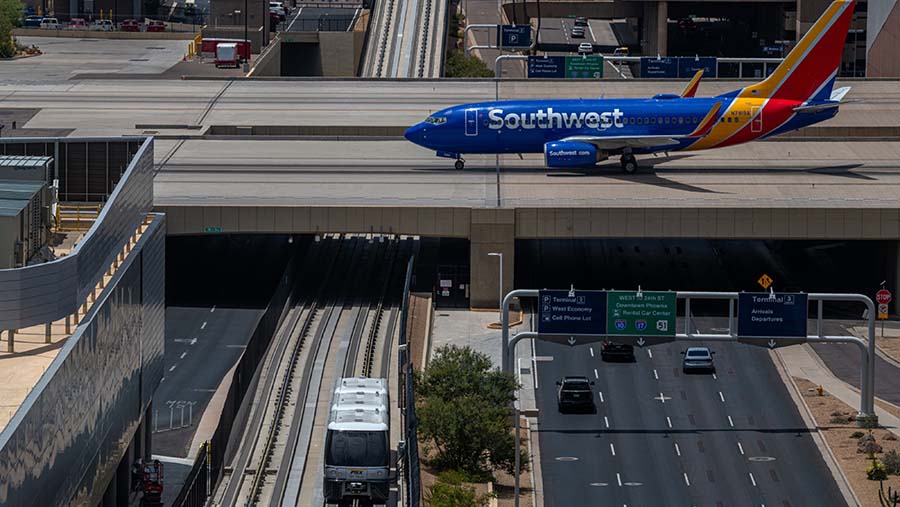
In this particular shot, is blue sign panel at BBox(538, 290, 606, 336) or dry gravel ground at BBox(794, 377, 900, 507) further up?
blue sign panel at BBox(538, 290, 606, 336)

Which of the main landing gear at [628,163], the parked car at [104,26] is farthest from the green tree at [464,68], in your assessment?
the main landing gear at [628,163]

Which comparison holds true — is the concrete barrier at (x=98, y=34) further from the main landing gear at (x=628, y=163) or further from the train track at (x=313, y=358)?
the main landing gear at (x=628, y=163)

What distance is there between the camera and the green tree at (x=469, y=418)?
6669cm

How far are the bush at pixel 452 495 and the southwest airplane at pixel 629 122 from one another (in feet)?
139

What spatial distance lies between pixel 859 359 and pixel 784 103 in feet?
75.0

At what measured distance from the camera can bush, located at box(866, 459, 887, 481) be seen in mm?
67188

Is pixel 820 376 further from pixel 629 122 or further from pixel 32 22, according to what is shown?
pixel 32 22

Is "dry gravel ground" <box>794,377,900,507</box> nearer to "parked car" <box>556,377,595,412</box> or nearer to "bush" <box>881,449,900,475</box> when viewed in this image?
"bush" <box>881,449,900,475</box>

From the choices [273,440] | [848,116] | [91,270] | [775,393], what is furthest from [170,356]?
[848,116]

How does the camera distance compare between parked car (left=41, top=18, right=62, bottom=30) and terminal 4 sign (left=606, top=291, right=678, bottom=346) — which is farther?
parked car (left=41, top=18, right=62, bottom=30)

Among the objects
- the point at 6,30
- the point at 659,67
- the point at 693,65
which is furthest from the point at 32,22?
the point at 693,65

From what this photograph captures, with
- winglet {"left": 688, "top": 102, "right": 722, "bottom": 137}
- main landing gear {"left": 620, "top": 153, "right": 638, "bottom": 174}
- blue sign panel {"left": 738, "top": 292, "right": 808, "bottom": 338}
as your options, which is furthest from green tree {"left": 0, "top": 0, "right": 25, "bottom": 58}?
blue sign panel {"left": 738, "top": 292, "right": 808, "bottom": 338}

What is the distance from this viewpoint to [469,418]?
66688 mm

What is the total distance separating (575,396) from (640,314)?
5.38 m
